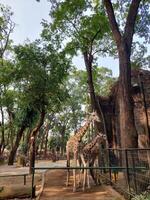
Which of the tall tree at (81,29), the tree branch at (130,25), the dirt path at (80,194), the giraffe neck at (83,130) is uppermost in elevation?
the tall tree at (81,29)

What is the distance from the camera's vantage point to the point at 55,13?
15.5 m

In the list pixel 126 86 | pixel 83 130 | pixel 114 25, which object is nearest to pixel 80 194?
pixel 83 130

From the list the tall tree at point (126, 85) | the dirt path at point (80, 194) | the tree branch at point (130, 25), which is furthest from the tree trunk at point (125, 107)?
the dirt path at point (80, 194)

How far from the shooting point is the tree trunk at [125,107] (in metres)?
8.80

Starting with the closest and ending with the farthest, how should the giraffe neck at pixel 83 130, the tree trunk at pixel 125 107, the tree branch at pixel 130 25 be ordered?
the tree trunk at pixel 125 107
the tree branch at pixel 130 25
the giraffe neck at pixel 83 130

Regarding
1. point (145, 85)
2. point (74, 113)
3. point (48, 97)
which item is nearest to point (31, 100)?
point (48, 97)

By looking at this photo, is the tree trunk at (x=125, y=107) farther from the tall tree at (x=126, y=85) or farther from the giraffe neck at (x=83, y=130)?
the giraffe neck at (x=83, y=130)

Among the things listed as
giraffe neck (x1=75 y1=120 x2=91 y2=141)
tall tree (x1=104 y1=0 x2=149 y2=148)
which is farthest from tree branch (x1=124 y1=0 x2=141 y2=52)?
giraffe neck (x1=75 y1=120 x2=91 y2=141)

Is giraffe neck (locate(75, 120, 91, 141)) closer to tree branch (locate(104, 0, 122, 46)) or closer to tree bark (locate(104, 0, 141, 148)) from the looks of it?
tree bark (locate(104, 0, 141, 148))

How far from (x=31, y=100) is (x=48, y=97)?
1279mm

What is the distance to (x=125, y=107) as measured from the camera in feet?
30.1

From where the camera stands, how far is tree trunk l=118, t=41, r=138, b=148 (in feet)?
28.9

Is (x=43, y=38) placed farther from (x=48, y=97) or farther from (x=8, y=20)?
(x=8, y=20)

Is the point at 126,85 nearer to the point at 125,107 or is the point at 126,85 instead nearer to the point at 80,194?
the point at 125,107
